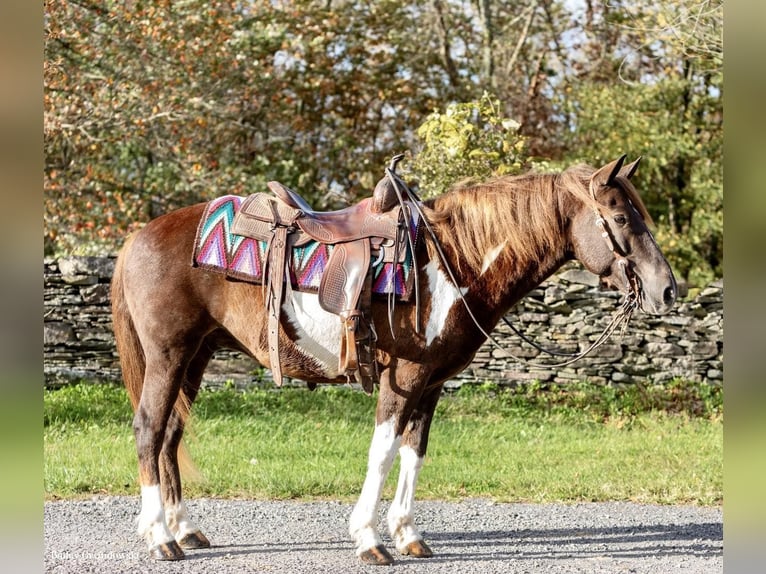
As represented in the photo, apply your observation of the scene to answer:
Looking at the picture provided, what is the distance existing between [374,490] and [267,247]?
4.14ft

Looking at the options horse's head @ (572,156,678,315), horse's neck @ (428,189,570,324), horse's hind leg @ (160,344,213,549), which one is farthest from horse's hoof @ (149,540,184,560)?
horse's head @ (572,156,678,315)

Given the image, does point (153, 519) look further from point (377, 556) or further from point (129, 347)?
point (377, 556)

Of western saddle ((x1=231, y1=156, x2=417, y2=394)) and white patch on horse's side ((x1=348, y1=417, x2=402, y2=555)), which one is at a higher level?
western saddle ((x1=231, y1=156, x2=417, y2=394))

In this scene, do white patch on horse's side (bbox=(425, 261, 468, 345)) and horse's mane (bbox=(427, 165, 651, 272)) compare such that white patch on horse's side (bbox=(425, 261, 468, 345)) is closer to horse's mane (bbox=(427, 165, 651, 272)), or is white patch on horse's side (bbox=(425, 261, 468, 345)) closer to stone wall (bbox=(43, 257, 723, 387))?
horse's mane (bbox=(427, 165, 651, 272))

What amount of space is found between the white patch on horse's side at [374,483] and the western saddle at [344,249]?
0.25 metres

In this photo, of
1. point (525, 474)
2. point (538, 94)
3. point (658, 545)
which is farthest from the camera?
point (538, 94)

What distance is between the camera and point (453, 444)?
23.9 feet

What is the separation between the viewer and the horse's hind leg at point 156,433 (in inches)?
164

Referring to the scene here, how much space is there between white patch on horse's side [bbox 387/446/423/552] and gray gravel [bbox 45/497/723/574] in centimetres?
12

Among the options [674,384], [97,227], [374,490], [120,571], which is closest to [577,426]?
[674,384]

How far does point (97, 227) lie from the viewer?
35.3 feet

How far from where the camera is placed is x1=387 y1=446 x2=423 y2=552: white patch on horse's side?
437cm
